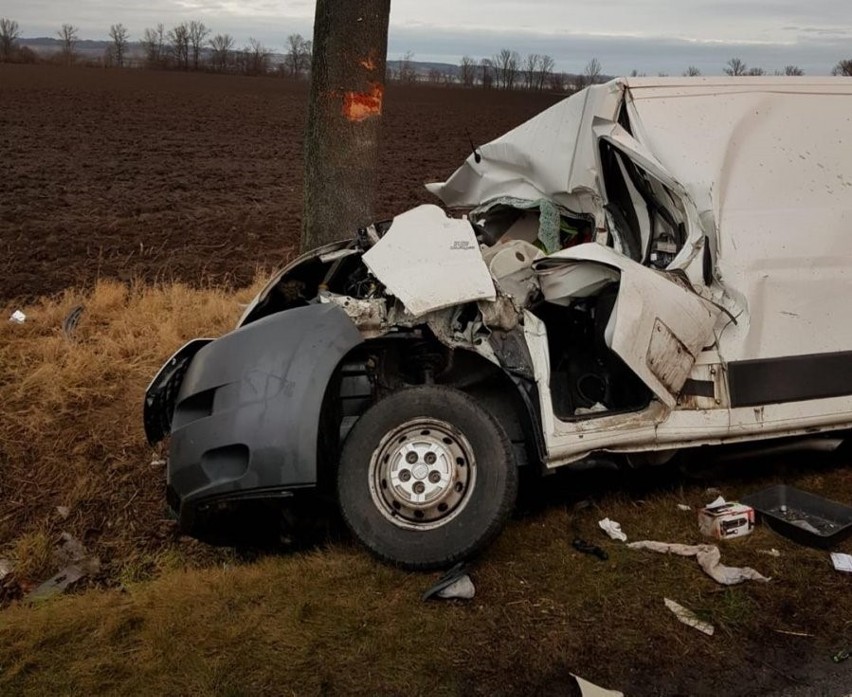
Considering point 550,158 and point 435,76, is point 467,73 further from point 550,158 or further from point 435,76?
point 550,158

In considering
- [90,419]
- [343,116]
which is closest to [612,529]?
[343,116]

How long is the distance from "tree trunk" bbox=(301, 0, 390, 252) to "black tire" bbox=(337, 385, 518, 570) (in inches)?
106

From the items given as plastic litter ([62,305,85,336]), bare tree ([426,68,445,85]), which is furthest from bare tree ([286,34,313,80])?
plastic litter ([62,305,85,336])

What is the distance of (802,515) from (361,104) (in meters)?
3.64

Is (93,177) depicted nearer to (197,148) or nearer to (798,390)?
(197,148)

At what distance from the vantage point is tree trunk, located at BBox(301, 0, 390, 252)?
18.7 feet

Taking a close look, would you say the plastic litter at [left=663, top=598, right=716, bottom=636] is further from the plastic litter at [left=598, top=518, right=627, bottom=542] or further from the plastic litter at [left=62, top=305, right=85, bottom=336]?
the plastic litter at [left=62, top=305, right=85, bottom=336]

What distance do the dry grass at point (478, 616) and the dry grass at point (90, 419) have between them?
5 centimetres

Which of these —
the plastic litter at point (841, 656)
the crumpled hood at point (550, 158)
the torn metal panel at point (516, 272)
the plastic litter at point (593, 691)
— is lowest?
the plastic litter at point (593, 691)

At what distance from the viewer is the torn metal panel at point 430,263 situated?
3807mm

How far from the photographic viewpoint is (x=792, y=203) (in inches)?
168

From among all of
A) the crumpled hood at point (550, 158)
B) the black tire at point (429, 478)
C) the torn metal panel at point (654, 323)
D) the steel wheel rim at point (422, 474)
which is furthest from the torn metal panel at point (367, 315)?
the crumpled hood at point (550, 158)

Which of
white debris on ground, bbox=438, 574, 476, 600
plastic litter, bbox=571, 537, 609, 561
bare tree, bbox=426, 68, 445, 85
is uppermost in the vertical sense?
bare tree, bbox=426, 68, 445, 85

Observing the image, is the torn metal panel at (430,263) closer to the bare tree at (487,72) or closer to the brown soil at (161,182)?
the brown soil at (161,182)
